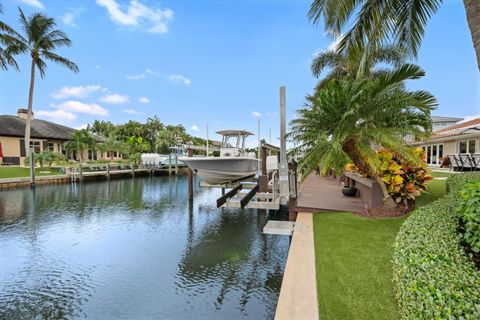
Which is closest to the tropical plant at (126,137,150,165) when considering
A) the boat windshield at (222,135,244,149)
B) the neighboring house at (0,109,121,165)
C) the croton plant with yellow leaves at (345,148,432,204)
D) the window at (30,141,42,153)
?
the neighboring house at (0,109,121,165)

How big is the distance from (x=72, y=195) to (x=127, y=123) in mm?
40670

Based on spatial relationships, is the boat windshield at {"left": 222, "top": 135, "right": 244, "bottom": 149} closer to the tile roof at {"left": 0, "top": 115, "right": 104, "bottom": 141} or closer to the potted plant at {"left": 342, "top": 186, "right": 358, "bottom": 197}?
the potted plant at {"left": 342, "top": 186, "right": 358, "bottom": 197}

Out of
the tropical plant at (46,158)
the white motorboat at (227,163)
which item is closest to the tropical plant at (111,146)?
the tropical plant at (46,158)

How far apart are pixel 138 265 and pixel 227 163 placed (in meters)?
7.83

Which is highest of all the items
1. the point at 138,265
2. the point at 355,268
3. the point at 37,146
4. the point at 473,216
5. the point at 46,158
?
the point at 37,146

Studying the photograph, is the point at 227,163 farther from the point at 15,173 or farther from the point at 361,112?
the point at 15,173

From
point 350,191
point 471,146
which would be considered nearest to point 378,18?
point 350,191

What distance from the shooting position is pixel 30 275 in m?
6.54

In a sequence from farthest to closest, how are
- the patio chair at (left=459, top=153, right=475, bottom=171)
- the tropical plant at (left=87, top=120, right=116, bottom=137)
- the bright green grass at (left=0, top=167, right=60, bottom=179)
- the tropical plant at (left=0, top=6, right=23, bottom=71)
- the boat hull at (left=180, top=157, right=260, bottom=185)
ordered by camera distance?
1. the tropical plant at (left=87, top=120, right=116, bottom=137)
2. the tropical plant at (left=0, top=6, right=23, bottom=71)
3. the bright green grass at (left=0, top=167, right=60, bottom=179)
4. the boat hull at (left=180, top=157, right=260, bottom=185)
5. the patio chair at (left=459, top=153, right=475, bottom=171)

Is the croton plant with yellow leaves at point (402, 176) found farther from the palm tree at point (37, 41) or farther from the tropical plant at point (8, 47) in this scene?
the tropical plant at point (8, 47)

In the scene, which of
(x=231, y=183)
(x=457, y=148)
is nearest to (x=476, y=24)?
(x=231, y=183)

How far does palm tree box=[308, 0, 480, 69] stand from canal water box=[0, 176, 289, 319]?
650 centimetres

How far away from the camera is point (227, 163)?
14219mm

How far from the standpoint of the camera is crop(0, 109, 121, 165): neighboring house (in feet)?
93.2
